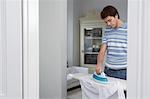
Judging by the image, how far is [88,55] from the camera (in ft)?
16.6

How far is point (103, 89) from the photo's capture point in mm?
1896

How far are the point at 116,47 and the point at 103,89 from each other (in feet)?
1.34

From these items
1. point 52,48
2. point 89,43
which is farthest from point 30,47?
point 89,43

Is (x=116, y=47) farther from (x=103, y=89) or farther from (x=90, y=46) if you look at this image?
(x=90, y=46)

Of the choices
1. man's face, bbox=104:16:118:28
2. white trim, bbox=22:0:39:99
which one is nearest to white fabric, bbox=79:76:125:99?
man's face, bbox=104:16:118:28

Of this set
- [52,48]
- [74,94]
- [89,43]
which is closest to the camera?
[52,48]

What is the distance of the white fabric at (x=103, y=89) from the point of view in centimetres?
184
